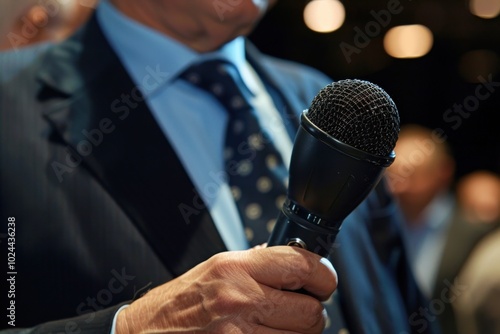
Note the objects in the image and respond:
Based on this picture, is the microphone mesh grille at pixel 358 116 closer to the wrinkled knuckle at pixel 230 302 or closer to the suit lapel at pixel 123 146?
the wrinkled knuckle at pixel 230 302

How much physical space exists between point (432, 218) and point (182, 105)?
0.53 metres

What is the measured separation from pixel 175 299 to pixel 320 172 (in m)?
0.21

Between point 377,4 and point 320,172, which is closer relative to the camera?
point 320,172

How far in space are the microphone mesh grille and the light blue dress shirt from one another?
0.33 meters

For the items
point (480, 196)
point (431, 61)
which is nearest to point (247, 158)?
point (431, 61)

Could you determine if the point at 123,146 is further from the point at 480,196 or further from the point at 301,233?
the point at 480,196

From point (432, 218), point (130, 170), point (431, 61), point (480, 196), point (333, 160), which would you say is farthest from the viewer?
point (480, 196)

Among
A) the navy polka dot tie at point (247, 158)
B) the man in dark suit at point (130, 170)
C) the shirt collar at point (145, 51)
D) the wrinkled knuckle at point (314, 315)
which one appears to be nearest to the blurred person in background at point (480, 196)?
the man in dark suit at point (130, 170)

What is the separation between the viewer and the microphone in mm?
593

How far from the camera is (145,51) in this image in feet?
3.11

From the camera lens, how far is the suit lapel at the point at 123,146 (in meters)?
0.88

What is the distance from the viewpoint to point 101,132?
90 cm

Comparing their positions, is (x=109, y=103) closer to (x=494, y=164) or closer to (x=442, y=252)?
(x=442, y=252)

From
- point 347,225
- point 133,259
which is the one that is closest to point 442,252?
point 347,225
